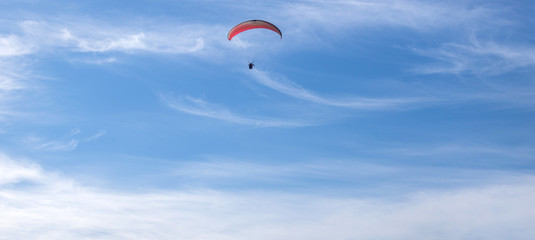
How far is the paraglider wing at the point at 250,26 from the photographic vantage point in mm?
178375

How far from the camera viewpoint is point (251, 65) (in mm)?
186125

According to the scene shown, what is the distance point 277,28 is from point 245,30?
7365 mm

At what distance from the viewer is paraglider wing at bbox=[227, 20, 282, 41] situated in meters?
178

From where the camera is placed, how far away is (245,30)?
18138 centimetres

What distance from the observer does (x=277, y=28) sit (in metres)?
178

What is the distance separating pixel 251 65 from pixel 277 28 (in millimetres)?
11958

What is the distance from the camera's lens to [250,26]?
180 metres

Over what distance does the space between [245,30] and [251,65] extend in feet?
28.1
